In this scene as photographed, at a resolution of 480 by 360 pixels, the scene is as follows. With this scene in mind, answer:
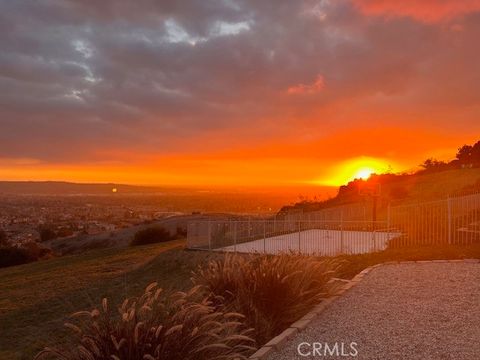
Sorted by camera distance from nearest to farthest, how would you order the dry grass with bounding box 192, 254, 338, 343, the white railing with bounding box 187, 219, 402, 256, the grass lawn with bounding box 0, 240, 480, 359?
the dry grass with bounding box 192, 254, 338, 343, the grass lawn with bounding box 0, 240, 480, 359, the white railing with bounding box 187, 219, 402, 256

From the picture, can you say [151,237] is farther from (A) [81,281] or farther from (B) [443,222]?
(B) [443,222]

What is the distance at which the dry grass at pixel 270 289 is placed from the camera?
8133 millimetres

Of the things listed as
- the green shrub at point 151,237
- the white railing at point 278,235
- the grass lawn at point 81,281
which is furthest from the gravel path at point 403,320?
the green shrub at point 151,237

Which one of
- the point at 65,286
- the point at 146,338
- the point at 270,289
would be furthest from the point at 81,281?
the point at 146,338

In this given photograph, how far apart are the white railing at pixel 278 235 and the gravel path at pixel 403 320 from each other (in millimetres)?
9763

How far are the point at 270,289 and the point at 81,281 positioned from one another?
14242 millimetres

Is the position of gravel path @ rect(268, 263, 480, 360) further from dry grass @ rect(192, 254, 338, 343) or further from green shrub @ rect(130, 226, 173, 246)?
green shrub @ rect(130, 226, 173, 246)

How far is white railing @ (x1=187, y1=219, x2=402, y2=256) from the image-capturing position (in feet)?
68.4

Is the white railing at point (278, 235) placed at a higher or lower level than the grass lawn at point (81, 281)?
higher

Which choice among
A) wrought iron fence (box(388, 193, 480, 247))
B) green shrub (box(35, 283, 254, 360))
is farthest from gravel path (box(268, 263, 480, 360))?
wrought iron fence (box(388, 193, 480, 247))

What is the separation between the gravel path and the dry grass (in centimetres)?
48

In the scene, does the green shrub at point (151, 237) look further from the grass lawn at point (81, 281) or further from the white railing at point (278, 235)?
the white railing at point (278, 235)

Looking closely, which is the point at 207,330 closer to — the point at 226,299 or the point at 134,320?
the point at 134,320

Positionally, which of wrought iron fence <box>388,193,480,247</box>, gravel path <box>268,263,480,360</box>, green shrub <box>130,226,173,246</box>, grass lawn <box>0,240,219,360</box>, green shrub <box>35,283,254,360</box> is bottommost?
grass lawn <box>0,240,219,360</box>
